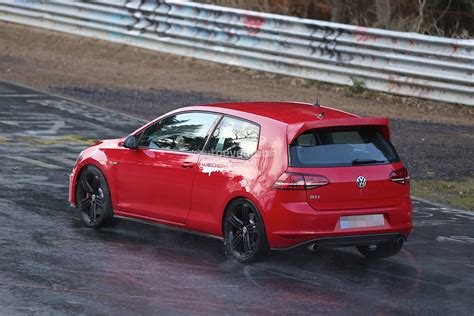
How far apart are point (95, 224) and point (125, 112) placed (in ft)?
29.2

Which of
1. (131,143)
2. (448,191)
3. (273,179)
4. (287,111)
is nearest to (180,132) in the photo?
(131,143)

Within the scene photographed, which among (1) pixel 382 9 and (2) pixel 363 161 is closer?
(2) pixel 363 161

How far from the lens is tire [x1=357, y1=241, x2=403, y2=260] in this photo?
36.2 feet

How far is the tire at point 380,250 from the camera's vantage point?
11.0 meters

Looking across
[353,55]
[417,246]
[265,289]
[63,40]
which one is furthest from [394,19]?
[265,289]

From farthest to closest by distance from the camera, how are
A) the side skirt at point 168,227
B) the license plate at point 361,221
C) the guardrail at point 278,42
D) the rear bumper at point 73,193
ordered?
the guardrail at point 278,42 → the rear bumper at point 73,193 → the side skirt at point 168,227 → the license plate at point 361,221

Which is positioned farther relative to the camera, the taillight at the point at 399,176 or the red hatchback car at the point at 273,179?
the taillight at the point at 399,176

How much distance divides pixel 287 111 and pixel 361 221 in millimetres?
1382

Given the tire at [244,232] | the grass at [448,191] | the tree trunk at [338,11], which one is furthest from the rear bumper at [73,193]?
the tree trunk at [338,11]

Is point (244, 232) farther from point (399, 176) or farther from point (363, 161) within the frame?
point (399, 176)

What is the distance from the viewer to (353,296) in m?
9.53

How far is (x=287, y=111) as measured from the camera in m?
11.1

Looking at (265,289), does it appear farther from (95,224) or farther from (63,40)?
(63,40)

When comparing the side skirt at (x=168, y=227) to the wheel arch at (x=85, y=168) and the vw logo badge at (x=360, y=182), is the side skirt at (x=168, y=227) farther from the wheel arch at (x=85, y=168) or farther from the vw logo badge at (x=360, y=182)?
the vw logo badge at (x=360, y=182)
